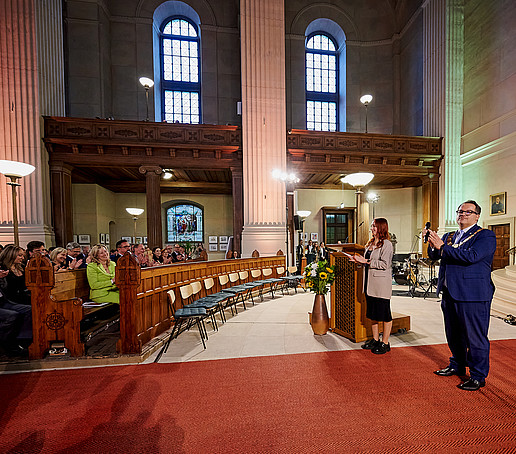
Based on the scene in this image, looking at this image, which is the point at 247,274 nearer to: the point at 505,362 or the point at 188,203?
the point at 505,362

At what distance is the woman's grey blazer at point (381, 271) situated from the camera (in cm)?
342

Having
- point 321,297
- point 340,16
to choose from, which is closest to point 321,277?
point 321,297

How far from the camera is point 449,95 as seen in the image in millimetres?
11078

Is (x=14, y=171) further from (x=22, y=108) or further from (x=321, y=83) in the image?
(x=321, y=83)

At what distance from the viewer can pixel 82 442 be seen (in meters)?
2.09

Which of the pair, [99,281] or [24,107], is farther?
[24,107]

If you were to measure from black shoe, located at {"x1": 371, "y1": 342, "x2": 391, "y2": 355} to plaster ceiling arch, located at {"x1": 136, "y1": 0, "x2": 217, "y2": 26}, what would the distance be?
15.2 m

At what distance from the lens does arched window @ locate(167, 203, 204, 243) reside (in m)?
14.0

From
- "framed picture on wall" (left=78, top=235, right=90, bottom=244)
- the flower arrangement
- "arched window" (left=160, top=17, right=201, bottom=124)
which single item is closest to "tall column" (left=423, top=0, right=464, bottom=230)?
the flower arrangement

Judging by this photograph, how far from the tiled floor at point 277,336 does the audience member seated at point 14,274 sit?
2093 mm

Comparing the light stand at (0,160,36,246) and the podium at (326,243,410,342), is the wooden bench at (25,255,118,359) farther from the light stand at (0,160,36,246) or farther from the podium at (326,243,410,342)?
the podium at (326,243,410,342)

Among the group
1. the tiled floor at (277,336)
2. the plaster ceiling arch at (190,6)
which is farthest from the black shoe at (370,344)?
the plaster ceiling arch at (190,6)

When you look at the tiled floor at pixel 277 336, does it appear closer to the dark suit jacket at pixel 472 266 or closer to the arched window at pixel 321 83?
the dark suit jacket at pixel 472 266

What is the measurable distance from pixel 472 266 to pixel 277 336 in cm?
282
